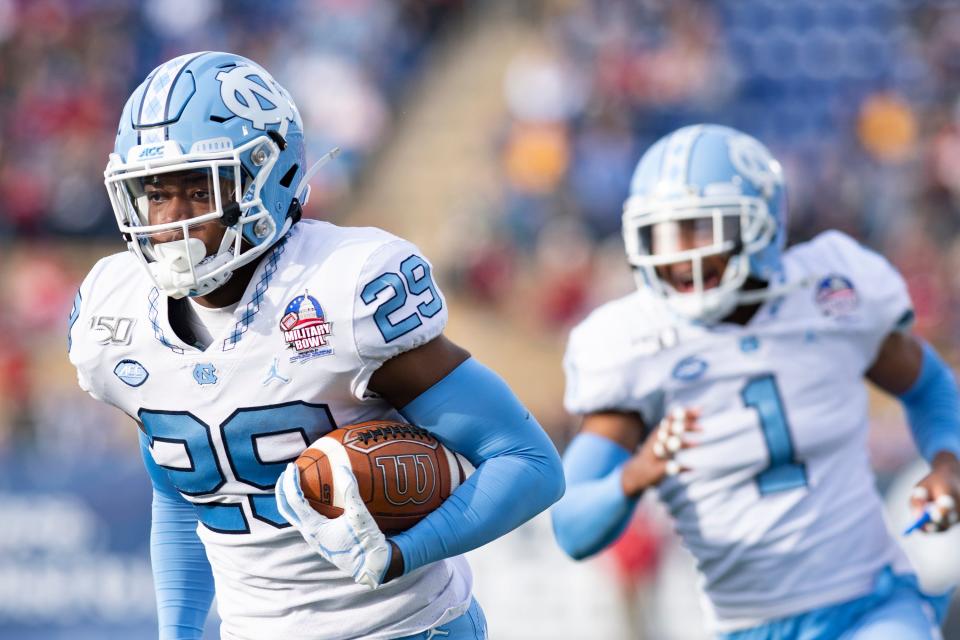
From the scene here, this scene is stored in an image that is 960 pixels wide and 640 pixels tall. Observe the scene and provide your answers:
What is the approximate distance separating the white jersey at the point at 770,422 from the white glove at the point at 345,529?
4.31 feet

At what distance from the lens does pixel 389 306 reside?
256 cm

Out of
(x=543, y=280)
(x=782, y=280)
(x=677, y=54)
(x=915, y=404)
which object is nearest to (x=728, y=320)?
(x=782, y=280)

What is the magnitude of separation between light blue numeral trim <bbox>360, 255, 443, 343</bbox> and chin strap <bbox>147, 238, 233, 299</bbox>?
0.93ft

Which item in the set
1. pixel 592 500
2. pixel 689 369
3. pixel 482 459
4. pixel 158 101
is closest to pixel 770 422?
pixel 689 369

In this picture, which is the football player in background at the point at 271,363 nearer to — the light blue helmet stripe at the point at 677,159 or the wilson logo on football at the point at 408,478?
the wilson logo on football at the point at 408,478

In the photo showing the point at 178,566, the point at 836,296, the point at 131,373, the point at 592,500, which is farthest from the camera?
the point at 836,296

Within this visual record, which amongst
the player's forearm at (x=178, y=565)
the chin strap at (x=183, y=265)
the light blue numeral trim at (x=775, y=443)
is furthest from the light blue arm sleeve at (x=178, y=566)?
the light blue numeral trim at (x=775, y=443)

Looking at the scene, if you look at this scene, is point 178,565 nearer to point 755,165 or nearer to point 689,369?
point 689,369

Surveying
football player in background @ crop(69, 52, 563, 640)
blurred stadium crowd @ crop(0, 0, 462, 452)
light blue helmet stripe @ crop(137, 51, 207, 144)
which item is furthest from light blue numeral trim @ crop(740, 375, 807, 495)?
blurred stadium crowd @ crop(0, 0, 462, 452)

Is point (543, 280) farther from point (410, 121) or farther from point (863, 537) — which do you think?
point (863, 537)

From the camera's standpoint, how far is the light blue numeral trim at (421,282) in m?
2.60

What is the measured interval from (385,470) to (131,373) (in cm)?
56

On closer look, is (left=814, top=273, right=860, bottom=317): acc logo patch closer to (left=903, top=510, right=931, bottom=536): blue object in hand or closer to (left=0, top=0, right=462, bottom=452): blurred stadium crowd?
(left=903, top=510, right=931, bottom=536): blue object in hand

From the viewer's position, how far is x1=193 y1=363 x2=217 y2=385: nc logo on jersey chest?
8.58 feet
